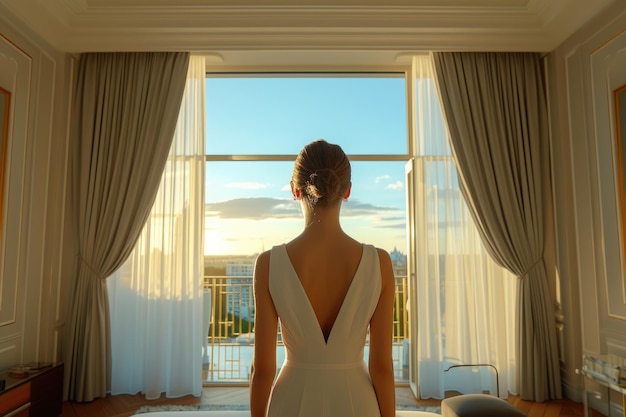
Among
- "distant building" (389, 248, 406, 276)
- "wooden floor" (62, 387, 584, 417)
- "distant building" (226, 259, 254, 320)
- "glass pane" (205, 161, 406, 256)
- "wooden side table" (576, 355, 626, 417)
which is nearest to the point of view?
"wooden side table" (576, 355, 626, 417)

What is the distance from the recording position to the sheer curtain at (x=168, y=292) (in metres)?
3.69

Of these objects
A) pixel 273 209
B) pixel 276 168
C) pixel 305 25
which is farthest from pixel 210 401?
pixel 305 25

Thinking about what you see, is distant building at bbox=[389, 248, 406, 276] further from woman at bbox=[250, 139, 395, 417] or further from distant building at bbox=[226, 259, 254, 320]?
woman at bbox=[250, 139, 395, 417]

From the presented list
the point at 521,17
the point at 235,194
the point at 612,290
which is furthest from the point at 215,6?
the point at 612,290

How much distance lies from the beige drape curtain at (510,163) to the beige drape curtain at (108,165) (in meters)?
2.42

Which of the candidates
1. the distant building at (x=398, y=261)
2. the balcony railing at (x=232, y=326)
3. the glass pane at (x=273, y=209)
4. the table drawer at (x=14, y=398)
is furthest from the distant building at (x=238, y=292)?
the table drawer at (x=14, y=398)

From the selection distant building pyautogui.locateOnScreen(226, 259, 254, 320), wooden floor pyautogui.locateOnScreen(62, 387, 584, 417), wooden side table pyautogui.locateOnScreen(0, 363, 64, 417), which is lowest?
wooden floor pyautogui.locateOnScreen(62, 387, 584, 417)

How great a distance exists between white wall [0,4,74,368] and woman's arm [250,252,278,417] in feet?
8.15

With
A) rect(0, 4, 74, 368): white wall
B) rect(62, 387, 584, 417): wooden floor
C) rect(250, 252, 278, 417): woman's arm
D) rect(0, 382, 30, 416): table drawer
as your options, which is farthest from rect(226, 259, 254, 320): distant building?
rect(250, 252, 278, 417): woman's arm

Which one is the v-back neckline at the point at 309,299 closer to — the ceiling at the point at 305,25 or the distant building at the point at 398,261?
the ceiling at the point at 305,25

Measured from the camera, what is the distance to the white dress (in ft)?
4.05

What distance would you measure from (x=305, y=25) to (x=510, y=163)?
203 centimetres

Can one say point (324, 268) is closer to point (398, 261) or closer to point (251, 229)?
point (398, 261)

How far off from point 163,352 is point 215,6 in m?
2.80
